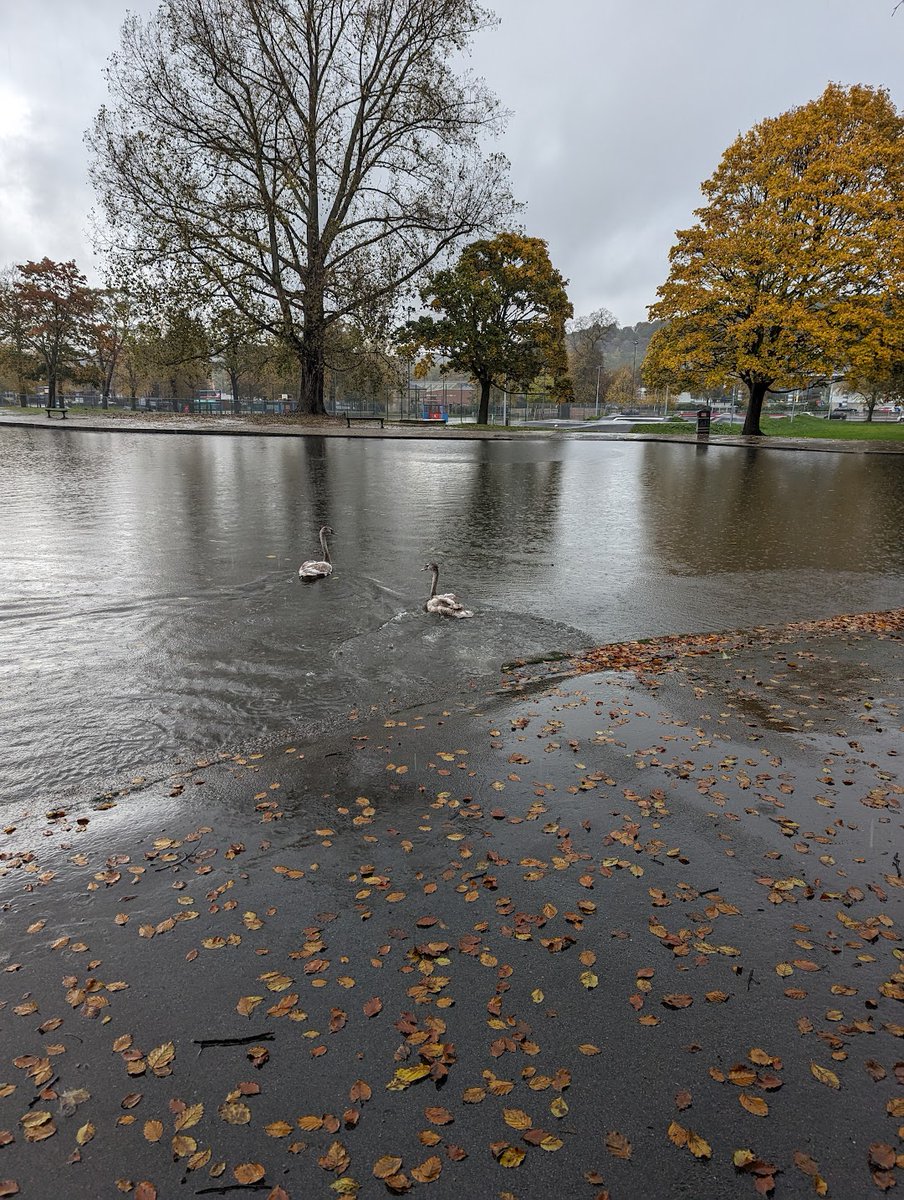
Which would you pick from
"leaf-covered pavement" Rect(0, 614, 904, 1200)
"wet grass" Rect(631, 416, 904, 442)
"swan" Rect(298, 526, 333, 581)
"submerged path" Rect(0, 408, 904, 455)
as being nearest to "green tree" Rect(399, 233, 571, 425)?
"submerged path" Rect(0, 408, 904, 455)

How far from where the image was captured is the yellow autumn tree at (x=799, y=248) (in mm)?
27297

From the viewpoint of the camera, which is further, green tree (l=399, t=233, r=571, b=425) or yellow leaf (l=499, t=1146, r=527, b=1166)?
green tree (l=399, t=233, r=571, b=425)

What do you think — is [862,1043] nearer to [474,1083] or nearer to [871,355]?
[474,1083]

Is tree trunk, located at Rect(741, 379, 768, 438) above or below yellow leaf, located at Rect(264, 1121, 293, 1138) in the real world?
above

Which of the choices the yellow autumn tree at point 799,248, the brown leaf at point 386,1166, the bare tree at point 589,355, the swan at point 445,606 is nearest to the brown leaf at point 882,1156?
the brown leaf at point 386,1166

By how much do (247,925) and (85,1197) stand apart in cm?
95

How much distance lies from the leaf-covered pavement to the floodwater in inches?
30.1

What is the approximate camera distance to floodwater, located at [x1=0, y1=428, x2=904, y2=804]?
4.41 meters

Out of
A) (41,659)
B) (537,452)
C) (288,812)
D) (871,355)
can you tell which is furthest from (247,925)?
(871,355)

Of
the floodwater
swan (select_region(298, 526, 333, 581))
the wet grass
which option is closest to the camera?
the floodwater

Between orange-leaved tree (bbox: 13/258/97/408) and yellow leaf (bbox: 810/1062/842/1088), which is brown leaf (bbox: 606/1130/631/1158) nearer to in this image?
yellow leaf (bbox: 810/1062/842/1088)

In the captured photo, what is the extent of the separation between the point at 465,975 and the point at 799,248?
32.9 m

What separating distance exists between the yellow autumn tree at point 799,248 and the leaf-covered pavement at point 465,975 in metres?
29.5

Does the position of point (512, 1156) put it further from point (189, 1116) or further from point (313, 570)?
point (313, 570)
